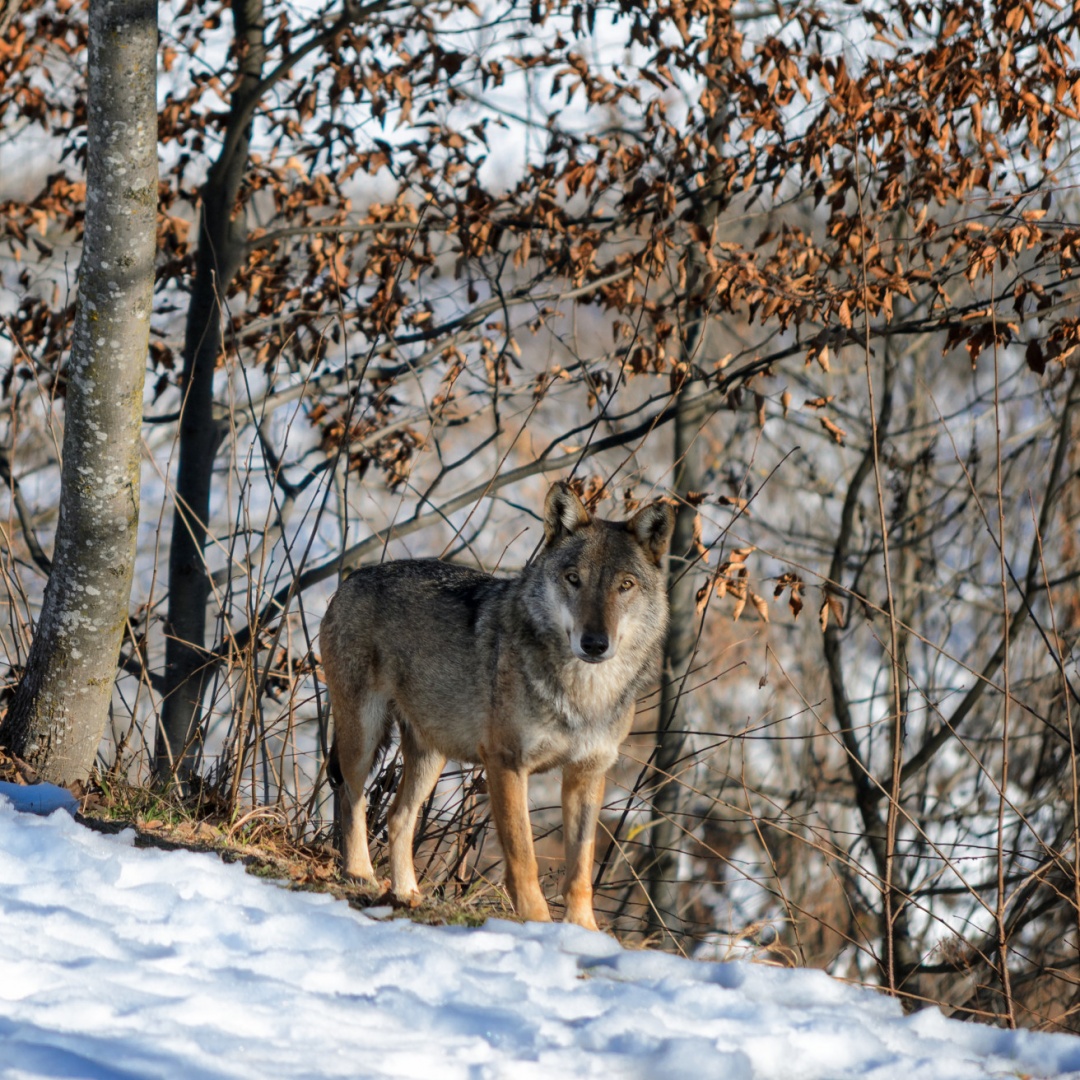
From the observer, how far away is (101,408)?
5094 mm

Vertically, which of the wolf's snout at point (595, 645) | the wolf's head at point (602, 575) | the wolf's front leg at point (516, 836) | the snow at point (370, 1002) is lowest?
the snow at point (370, 1002)

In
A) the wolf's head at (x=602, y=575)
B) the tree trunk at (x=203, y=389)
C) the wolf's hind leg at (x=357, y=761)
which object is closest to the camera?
the wolf's head at (x=602, y=575)

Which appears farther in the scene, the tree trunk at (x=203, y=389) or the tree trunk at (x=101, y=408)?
the tree trunk at (x=203, y=389)

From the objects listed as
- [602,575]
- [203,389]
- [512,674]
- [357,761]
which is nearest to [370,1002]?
[512,674]

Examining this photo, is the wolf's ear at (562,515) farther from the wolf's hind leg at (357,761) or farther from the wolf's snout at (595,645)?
the wolf's hind leg at (357,761)

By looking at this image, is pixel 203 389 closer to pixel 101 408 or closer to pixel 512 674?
pixel 101 408

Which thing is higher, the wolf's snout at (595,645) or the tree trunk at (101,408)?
the tree trunk at (101,408)

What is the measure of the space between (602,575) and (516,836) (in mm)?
1124

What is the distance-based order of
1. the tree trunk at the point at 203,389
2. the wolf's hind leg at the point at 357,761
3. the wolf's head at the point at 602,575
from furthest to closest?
the tree trunk at the point at 203,389, the wolf's hind leg at the point at 357,761, the wolf's head at the point at 602,575

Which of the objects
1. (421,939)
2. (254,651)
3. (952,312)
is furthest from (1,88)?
(421,939)

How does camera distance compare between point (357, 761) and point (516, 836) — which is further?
point (357, 761)

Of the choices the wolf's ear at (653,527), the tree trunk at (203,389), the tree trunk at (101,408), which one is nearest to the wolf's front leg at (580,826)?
the wolf's ear at (653,527)

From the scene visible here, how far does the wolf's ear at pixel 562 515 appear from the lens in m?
4.96

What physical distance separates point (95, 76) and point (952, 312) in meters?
4.88
